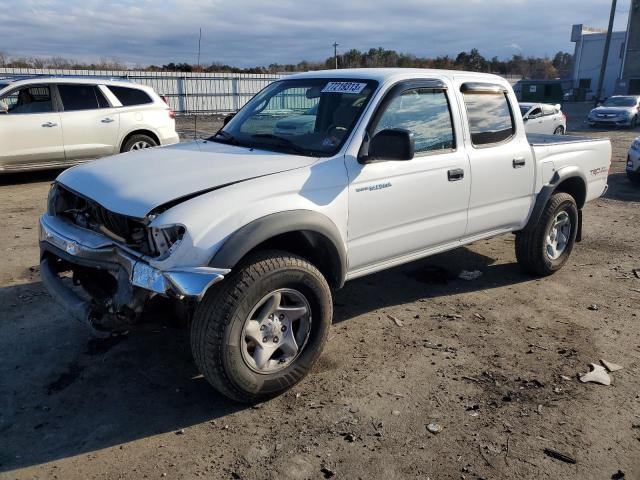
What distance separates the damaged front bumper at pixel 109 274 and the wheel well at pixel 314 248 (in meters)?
0.60

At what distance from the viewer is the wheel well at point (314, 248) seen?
11.3ft

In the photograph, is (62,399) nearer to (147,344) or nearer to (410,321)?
(147,344)

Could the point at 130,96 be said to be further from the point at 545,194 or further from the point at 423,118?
the point at 545,194

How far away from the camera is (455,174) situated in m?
4.29

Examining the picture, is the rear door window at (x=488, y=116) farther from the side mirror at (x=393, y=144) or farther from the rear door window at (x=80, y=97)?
the rear door window at (x=80, y=97)

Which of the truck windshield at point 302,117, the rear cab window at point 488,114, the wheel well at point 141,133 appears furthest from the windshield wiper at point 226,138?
the wheel well at point 141,133

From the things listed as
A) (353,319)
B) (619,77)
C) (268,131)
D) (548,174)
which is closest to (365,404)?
(353,319)

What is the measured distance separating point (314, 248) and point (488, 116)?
2.15 metres

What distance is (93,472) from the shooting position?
279 centimetres

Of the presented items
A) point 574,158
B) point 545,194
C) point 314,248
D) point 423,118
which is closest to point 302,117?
point 423,118

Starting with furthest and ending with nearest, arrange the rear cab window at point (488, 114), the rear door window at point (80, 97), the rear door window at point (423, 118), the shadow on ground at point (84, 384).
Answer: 1. the rear door window at point (80, 97)
2. the rear cab window at point (488, 114)
3. the rear door window at point (423, 118)
4. the shadow on ground at point (84, 384)

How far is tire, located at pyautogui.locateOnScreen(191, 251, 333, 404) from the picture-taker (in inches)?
119

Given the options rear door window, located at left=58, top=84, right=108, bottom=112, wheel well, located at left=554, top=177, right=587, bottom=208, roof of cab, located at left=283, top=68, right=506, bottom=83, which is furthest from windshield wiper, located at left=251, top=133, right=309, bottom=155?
rear door window, located at left=58, top=84, right=108, bottom=112

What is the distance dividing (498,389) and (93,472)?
2.45m
